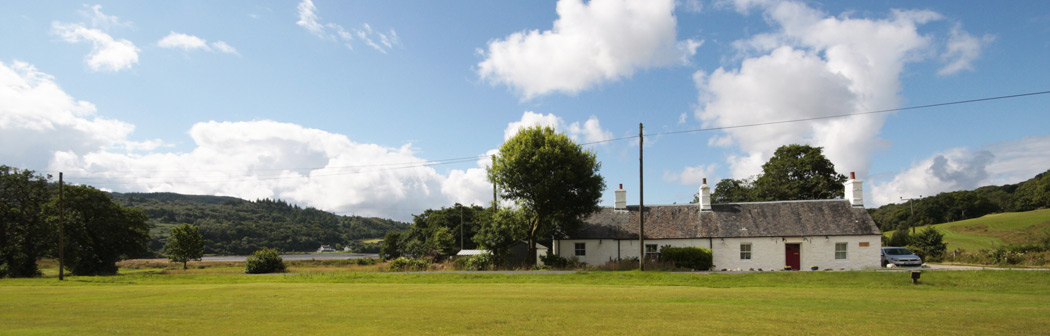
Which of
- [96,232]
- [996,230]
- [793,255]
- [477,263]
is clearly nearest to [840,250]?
[793,255]

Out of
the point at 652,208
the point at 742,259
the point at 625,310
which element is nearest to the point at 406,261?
the point at 652,208

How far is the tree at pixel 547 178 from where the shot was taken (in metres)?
32.7

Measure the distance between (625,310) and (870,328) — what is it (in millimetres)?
4732

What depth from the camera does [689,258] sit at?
31.3m

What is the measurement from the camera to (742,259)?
108 feet

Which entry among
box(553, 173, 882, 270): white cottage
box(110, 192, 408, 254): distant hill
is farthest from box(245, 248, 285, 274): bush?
box(110, 192, 408, 254): distant hill

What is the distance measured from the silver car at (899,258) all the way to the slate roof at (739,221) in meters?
2.25

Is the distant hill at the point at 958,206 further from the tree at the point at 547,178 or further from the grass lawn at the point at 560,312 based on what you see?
the grass lawn at the point at 560,312

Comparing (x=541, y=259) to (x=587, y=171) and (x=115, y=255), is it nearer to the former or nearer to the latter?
(x=587, y=171)

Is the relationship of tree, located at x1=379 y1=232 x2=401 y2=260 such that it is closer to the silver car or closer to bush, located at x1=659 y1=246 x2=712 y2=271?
bush, located at x1=659 y1=246 x2=712 y2=271

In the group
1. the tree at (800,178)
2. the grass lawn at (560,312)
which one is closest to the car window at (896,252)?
the grass lawn at (560,312)

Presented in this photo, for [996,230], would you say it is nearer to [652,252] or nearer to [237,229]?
[652,252]

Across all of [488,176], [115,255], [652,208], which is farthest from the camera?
[115,255]

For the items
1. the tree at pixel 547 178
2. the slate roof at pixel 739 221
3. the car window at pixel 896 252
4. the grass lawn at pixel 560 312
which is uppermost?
the tree at pixel 547 178
